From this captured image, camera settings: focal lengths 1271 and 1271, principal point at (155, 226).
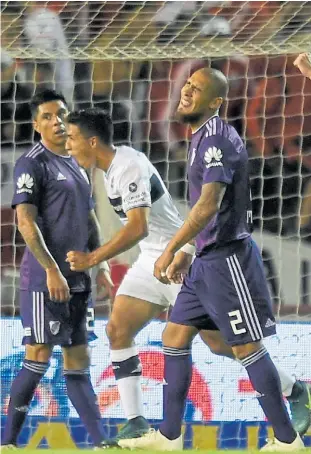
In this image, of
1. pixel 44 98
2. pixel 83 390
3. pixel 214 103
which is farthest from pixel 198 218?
pixel 44 98

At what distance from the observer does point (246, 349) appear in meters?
4.43

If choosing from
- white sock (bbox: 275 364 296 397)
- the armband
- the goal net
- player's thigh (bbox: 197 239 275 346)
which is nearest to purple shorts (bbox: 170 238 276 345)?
player's thigh (bbox: 197 239 275 346)

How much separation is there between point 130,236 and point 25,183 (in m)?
0.46

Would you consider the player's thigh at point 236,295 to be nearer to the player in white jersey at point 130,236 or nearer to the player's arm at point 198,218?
the player's arm at point 198,218

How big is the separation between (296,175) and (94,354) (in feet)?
6.70

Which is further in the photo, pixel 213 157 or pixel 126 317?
pixel 126 317

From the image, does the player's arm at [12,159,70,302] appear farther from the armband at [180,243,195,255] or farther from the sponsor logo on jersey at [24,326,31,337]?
the armband at [180,243,195,255]

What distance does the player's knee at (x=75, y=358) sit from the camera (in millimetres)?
5062

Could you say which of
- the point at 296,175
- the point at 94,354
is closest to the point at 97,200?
the point at 94,354

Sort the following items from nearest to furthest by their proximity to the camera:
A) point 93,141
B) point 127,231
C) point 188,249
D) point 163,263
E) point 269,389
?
point 163,263 < point 269,389 < point 188,249 < point 127,231 < point 93,141

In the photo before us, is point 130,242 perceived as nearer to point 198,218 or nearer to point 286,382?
point 198,218

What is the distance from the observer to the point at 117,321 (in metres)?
5.04

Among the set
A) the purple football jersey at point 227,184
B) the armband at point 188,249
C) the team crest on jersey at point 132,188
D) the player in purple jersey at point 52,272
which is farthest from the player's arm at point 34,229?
the purple football jersey at point 227,184

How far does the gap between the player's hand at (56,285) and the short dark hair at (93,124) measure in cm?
58
